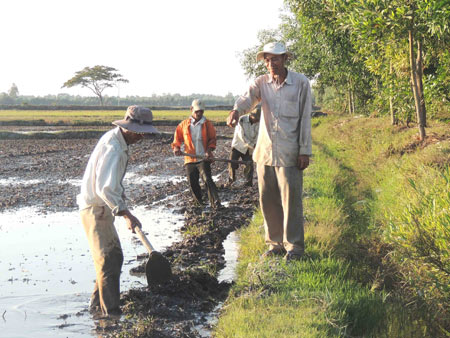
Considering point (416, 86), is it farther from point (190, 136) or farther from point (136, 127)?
point (136, 127)

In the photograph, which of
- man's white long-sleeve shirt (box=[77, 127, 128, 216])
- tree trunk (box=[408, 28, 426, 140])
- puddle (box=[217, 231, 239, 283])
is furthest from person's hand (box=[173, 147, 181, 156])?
tree trunk (box=[408, 28, 426, 140])

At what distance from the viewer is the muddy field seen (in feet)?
16.5

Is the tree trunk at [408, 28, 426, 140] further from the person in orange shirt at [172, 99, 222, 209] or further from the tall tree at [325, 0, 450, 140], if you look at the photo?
the person in orange shirt at [172, 99, 222, 209]

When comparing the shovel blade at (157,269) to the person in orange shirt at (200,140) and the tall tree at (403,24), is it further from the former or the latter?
the tall tree at (403,24)

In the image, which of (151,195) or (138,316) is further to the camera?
(151,195)

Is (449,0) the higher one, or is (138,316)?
(449,0)

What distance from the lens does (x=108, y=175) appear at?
→ 4.60 meters

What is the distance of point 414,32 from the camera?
12.3 metres

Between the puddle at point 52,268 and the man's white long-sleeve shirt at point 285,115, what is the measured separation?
196 centimetres

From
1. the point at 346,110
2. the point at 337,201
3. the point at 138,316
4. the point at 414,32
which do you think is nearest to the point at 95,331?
the point at 138,316

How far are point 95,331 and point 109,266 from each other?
55cm

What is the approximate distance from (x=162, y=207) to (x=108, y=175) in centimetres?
618

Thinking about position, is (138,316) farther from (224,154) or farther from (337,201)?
(224,154)

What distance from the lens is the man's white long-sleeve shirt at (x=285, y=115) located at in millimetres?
5605
